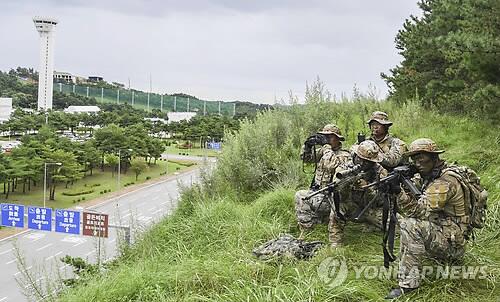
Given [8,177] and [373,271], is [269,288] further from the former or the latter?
[8,177]

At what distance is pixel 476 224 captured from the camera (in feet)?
10.7

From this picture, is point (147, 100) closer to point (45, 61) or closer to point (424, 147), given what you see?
point (45, 61)

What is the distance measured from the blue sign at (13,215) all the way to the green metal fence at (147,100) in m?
51.4

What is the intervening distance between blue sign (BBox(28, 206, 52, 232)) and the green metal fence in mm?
51425

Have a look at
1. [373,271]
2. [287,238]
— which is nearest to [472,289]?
[373,271]

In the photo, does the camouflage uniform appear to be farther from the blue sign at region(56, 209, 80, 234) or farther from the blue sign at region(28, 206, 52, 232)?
the blue sign at region(28, 206, 52, 232)

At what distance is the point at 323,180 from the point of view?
4.58m

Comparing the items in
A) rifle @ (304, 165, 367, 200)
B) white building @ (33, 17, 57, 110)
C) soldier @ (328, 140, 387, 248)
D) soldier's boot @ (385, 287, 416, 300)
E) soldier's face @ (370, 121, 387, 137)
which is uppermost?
white building @ (33, 17, 57, 110)

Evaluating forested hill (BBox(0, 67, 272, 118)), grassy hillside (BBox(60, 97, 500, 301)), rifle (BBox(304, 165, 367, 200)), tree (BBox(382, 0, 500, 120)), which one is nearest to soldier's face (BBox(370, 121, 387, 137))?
rifle (BBox(304, 165, 367, 200))

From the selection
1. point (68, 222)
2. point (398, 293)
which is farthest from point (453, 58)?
point (68, 222)

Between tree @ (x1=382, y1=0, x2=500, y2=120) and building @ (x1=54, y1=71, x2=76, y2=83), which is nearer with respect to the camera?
tree @ (x1=382, y1=0, x2=500, y2=120)

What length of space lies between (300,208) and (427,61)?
7.44m

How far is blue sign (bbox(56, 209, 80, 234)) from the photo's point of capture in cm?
1390

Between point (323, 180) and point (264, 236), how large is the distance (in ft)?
2.53
